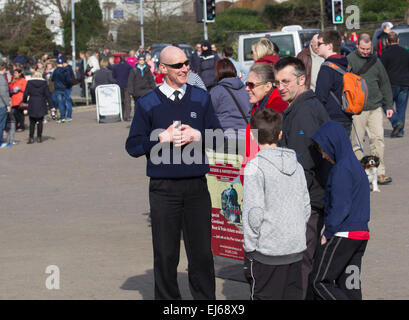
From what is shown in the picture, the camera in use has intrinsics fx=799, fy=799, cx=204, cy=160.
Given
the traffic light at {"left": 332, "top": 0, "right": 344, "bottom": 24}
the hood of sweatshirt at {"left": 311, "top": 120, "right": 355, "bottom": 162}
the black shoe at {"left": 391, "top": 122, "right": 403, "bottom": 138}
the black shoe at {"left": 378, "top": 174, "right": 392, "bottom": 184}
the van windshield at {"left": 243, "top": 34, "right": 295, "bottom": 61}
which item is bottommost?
the black shoe at {"left": 378, "top": 174, "right": 392, "bottom": 184}

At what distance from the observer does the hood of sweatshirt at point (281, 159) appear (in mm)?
4910

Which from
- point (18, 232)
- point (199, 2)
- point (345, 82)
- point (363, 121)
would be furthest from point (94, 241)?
point (199, 2)

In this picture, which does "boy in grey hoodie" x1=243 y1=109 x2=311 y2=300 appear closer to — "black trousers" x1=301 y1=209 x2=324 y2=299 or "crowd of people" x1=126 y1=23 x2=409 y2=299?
"crowd of people" x1=126 y1=23 x2=409 y2=299

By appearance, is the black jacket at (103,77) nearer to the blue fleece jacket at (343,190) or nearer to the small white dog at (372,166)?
the small white dog at (372,166)

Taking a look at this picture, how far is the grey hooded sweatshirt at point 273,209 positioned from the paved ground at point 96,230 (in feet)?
5.22

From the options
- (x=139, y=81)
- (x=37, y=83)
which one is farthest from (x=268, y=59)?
(x=139, y=81)

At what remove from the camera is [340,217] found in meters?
4.94

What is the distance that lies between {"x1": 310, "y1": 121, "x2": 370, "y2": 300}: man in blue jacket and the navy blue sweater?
0.86 m

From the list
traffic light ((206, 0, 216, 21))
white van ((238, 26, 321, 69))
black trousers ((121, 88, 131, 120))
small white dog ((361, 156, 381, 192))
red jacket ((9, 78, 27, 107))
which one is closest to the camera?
small white dog ((361, 156, 381, 192))

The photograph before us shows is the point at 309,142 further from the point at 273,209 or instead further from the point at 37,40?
the point at 37,40

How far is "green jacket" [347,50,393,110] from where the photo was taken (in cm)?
1126

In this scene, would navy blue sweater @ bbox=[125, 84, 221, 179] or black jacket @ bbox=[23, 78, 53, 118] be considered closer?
navy blue sweater @ bbox=[125, 84, 221, 179]

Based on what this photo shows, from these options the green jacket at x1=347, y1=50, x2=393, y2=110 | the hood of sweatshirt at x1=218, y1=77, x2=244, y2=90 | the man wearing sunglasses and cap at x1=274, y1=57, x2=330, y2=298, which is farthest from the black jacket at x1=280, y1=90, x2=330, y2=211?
the green jacket at x1=347, y1=50, x2=393, y2=110

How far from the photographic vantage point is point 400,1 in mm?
45938
